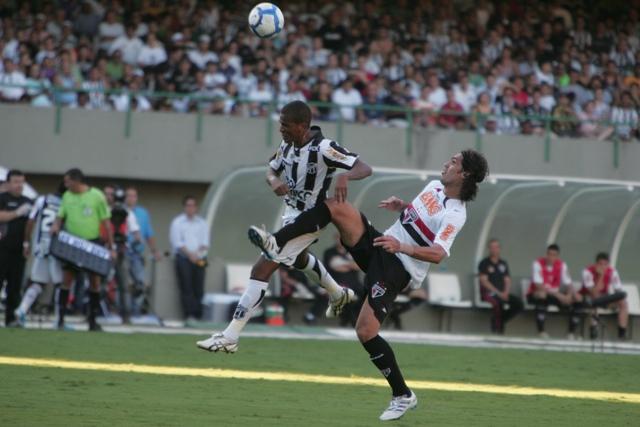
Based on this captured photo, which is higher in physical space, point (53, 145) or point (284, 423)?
point (53, 145)

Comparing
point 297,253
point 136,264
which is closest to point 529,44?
point 136,264

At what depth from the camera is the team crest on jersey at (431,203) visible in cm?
910

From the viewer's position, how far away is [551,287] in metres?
19.7

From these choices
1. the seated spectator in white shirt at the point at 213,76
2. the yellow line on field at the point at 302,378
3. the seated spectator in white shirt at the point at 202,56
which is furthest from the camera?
the seated spectator in white shirt at the point at 202,56

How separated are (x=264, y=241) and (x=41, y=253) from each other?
710 centimetres

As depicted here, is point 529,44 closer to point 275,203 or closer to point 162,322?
point 275,203

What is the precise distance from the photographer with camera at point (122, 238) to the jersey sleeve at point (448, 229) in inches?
361

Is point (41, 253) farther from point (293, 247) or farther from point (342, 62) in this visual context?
point (342, 62)

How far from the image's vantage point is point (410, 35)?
82.8 ft

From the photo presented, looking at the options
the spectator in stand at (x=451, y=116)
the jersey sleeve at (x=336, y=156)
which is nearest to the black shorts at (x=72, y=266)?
the jersey sleeve at (x=336, y=156)

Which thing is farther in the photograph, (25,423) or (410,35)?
(410,35)

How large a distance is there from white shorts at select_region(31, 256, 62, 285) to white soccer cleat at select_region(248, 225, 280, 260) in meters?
6.85

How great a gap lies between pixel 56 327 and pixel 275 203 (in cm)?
469

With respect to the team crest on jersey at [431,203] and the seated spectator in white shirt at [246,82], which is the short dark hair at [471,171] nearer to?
the team crest on jersey at [431,203]
